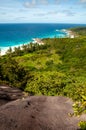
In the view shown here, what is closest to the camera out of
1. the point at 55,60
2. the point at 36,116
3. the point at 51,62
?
the point at 36,116

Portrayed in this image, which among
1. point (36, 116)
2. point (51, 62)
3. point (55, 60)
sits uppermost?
point (36, 116)

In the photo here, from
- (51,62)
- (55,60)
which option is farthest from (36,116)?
(55,60)

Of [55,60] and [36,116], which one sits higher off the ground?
[36,116]

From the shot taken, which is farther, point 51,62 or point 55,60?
point 55,60

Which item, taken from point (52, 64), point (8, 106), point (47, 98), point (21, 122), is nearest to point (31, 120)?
point (21, 122)

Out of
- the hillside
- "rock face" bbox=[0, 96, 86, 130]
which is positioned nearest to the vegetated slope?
the hillside

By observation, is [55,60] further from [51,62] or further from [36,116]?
[36,116]

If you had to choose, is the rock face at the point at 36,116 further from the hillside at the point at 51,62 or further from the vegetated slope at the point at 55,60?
the vegetated slope at the point at 55,60

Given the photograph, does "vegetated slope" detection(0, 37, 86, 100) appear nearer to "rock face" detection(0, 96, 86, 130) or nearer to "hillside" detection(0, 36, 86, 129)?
"hillside" detection(0, 36, 86, 129)
